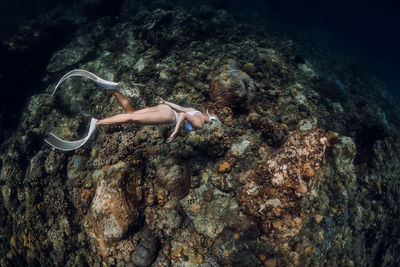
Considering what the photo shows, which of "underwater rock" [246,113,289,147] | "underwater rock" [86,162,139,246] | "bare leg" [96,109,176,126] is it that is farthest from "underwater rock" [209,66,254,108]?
"underwater rock" [86,162,139,246]

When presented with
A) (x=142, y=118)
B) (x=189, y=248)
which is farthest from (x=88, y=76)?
(x=189, y=248)

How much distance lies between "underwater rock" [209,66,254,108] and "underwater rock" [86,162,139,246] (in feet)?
10.6

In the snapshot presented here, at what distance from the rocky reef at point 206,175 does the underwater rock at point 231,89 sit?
0.04 metres

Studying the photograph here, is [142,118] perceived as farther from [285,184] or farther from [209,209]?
[285,184]

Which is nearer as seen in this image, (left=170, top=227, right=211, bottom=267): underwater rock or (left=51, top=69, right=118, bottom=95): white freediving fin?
(left=170, top=227, right=211, bottom=267): underwater rock

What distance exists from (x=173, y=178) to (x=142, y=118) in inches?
65.9

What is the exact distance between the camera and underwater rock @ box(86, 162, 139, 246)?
3.82 m

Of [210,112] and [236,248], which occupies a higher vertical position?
[210,112]

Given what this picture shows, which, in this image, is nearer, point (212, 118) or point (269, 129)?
point (269, 129)

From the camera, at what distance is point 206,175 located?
15.7 feet

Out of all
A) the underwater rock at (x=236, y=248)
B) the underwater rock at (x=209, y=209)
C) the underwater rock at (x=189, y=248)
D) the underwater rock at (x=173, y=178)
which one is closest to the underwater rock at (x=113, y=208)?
the underwater rock at (x=173, y=178)

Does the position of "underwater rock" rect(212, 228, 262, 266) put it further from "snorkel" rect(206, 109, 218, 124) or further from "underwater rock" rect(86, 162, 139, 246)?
"snorkel" rect(206, 109, 218, 124)

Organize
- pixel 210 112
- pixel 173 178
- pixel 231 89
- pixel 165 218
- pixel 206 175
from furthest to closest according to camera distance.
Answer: pixel 210 112
pixel 231 89
pixel 206 175
pixel 173 178
pixel 165 218

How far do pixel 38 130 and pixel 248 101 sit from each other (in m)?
7.44
